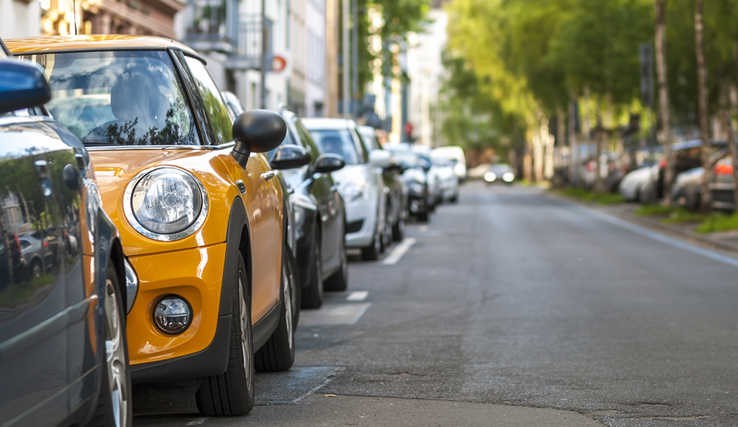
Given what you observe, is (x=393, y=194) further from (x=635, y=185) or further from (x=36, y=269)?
(x=635, y=185)

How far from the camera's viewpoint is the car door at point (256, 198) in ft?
18.1

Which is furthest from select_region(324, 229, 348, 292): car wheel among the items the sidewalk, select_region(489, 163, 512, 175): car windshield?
select_region(489, 163, 512, 175): car windshield

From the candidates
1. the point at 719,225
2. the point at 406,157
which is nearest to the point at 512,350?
the point at 719,225

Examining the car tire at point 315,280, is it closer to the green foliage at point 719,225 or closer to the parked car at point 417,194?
the green foliage at point 719,225

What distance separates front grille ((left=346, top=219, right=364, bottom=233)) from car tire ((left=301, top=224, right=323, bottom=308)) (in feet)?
15.1

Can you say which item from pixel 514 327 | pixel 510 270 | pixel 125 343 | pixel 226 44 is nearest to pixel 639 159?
pixel 226 44

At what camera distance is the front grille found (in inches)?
580

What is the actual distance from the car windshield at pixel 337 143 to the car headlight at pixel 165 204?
32.8ft

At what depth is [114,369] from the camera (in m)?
3.96

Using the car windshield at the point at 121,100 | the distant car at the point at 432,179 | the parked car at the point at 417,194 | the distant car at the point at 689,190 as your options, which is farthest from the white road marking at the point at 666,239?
the car windshield at the point at 121,100

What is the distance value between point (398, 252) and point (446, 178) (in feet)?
73.9

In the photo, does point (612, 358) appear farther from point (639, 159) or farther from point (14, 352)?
point (639, 159)

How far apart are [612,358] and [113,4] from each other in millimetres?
15848

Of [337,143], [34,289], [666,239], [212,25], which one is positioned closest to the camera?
[34,289]
